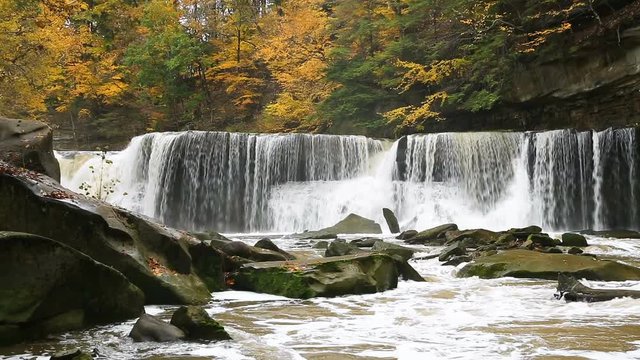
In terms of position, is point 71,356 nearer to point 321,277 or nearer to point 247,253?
point 321,277

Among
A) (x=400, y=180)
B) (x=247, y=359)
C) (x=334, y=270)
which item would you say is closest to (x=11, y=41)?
(x=400, y=180)

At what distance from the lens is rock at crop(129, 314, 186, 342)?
4.79m

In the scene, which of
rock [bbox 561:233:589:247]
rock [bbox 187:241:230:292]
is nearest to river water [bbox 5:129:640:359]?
rock [bbox 561:233:589:247]

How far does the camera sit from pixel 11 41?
57.2ft

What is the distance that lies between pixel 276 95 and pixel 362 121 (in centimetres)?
770

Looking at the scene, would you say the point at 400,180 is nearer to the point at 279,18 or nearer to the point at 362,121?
the point at 362,121

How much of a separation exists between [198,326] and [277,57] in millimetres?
27272

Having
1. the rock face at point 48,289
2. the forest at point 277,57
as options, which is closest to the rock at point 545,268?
the rock face at point 48,289

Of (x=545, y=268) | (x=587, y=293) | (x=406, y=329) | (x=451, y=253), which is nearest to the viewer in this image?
(x=406, y=329)

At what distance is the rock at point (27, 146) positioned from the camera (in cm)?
886

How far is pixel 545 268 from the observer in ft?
28.2

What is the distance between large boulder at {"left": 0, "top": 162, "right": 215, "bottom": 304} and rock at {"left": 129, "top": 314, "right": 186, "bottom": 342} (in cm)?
141

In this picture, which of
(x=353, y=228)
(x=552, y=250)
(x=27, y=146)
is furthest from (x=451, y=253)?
(x=27, y=146)

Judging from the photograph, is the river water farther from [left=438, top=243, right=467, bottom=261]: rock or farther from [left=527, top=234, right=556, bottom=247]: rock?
[left=527, top=234, right=556, bottom=247]: rock
